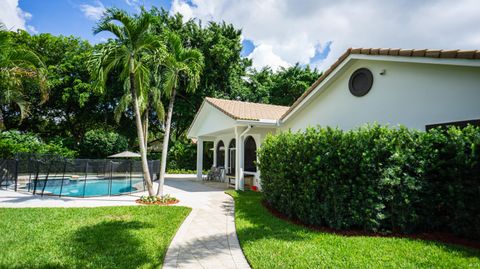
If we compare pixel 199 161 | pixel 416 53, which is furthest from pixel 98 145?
pixel 416 53

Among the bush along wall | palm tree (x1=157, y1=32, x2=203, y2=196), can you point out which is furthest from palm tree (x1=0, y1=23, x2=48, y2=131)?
the bush along wall

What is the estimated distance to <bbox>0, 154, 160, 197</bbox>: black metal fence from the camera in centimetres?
1296

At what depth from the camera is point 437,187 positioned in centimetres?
614

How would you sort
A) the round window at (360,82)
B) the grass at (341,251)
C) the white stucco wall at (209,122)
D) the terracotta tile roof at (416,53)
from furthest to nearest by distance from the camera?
the white stucco wall at (209,122) → the round window at (360,82) → the terracotta tile roof at (416,53) → the grass at (341,251)

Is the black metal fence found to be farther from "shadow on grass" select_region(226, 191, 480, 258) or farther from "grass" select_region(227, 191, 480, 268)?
"grass" select_region(227, 191, 480, 268)

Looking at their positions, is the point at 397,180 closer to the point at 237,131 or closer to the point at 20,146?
the point at 237,131

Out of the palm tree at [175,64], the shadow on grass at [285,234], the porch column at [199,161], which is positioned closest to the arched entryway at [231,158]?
the porch column at [199,161]

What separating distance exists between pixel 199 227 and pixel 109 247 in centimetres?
251

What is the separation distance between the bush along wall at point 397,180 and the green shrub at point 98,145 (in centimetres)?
2342

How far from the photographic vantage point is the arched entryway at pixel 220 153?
21.9 metres

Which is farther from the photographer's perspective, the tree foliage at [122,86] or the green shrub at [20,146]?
the tree foliage at [122,86]

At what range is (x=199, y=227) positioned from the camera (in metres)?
7.54

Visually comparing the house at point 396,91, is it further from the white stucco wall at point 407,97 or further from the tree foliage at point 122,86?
the tree foliage at point 122,86

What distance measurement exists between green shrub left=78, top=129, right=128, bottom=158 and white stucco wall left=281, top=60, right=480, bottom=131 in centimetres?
2172
